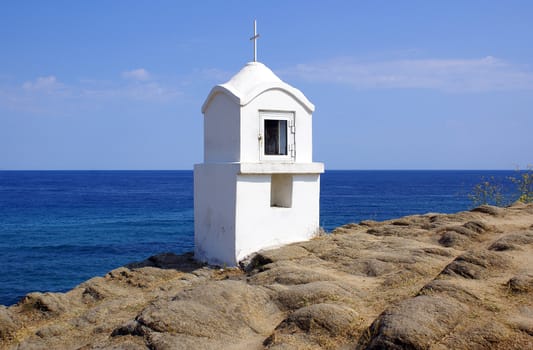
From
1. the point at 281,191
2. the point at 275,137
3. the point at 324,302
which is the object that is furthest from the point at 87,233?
the point at 324,302

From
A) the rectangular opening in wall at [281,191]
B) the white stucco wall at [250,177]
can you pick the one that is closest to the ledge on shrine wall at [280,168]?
the white stucco wall at [250,177]

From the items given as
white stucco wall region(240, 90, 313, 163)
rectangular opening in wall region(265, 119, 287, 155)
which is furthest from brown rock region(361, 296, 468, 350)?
rectangular opening in wall region(265, 119, 287, 155)

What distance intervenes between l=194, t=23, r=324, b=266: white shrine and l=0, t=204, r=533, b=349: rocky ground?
27.8 inches

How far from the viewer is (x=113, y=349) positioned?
8406 mm

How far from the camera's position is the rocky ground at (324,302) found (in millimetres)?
8117

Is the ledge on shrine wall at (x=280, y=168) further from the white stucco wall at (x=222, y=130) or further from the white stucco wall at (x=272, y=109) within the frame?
the white stucco wall at (x=222, y=130)

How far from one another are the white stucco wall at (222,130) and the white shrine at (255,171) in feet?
0.08

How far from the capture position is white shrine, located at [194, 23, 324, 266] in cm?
1375

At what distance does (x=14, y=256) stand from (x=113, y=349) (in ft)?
90.8

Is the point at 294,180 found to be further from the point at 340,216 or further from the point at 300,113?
the point at 340,216

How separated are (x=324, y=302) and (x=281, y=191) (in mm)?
5811

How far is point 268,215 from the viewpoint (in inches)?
553

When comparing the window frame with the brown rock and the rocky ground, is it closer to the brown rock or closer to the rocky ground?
the rocky ground

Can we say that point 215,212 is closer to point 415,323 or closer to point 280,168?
point 280,168
